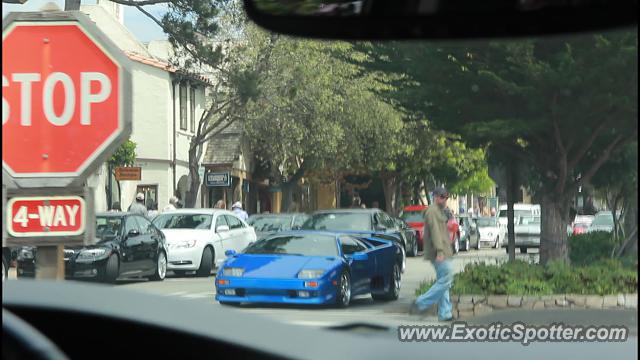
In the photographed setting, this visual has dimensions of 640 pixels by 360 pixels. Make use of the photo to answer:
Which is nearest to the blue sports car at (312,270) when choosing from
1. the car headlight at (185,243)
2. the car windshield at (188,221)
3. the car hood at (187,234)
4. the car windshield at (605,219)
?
the car windshield at (605,219)

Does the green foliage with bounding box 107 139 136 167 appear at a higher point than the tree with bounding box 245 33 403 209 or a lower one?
higher

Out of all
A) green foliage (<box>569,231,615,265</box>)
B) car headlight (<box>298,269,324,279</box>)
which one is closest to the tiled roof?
car headlight (<box>298,269,324,279</box>)

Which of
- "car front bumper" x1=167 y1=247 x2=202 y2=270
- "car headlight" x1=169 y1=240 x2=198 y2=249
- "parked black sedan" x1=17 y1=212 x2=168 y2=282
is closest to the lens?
"parked black sedan" x1=17 y1=212 x2=168 y2=282

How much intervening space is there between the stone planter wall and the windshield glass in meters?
1.01

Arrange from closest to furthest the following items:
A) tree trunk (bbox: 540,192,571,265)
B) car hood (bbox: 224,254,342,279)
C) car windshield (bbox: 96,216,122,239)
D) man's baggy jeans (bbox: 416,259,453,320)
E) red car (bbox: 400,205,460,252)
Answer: tree trunk (bbox: 540,192,571,265) < man's baggy jeans (bbox: 416,259,453,320) < red car (bbox: 400,205,460,252) < car windshield (bbox: 96,216,122,239) < car hood (bbox: 224,254,342,279)

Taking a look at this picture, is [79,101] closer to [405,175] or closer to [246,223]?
[405,175]

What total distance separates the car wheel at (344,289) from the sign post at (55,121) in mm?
3309

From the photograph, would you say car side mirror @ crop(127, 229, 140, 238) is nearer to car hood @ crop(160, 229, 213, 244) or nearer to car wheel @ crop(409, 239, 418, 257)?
car wheel @ crop(409, 239, 418, 257)

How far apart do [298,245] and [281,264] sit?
355 millimetres

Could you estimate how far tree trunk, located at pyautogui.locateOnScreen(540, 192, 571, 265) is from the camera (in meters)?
4.22

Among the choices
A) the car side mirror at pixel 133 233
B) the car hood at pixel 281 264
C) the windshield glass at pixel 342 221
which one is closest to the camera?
the windshield glass at pixel 342 221

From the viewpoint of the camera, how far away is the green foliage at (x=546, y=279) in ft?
12.6

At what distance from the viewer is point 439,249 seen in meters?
8.09

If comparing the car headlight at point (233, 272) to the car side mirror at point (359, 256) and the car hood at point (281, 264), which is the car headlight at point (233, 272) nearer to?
the car hood at point (281, 264)
